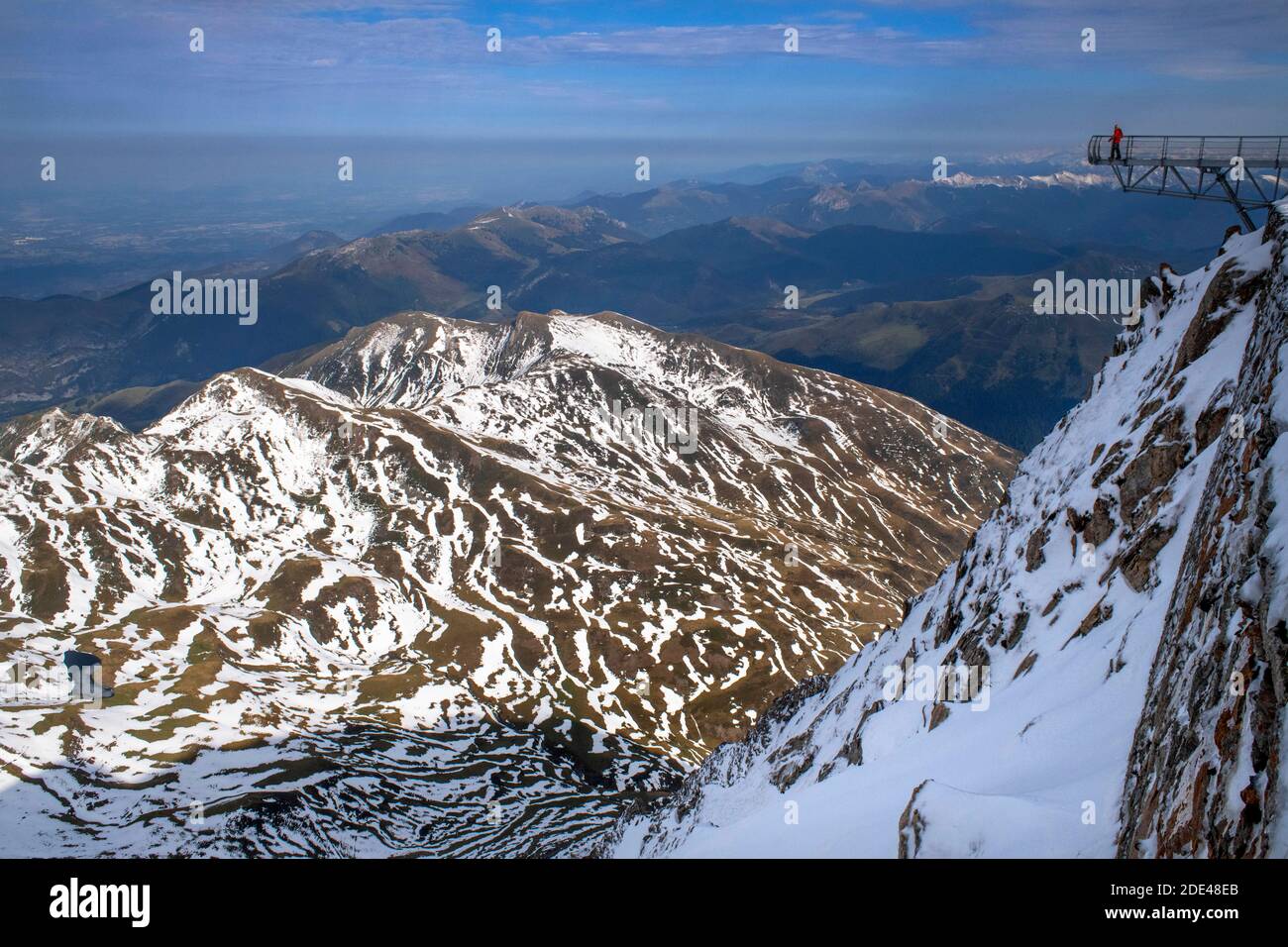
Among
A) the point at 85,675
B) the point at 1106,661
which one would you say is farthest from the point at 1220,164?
the point at 85,675

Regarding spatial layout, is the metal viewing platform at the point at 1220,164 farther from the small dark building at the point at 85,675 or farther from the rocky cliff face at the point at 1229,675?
the small dark building at the point at 85,675

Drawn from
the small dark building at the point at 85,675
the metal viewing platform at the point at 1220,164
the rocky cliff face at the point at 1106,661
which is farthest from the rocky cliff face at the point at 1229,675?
the small dark building at the point at 85,675

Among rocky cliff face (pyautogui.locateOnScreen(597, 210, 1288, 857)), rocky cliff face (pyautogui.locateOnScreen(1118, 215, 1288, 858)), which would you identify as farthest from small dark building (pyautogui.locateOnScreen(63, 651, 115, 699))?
rocky cliff face (pyautogui.locateOnScreen(1118, 215, 1288, 858))

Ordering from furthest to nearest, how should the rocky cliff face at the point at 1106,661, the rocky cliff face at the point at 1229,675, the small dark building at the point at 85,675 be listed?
the small dark building at the point at 85,675
the rocky cliff face at the point at 1106,661
the rocky cliff face at the point at 1229,675

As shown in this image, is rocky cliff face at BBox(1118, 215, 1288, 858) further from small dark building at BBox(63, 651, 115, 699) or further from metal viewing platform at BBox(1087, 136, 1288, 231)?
small dark building at BBox(63, 651, 115, 699)

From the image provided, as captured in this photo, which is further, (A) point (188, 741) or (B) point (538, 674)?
(B) point (538, 674)
